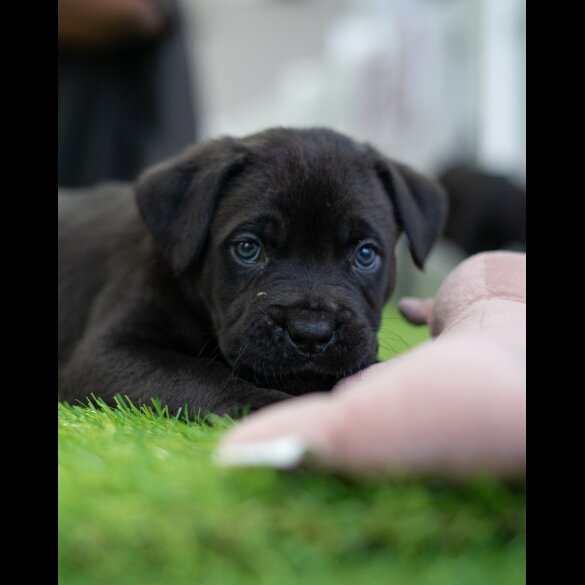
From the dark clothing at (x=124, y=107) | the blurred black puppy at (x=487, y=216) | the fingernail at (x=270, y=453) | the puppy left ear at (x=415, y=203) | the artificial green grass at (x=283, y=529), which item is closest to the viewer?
the artificial green grass at (x=283, y=529)

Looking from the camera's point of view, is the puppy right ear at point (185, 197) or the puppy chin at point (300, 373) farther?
the puppy right ear at point (185, 197)

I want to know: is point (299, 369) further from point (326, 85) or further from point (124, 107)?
point (326, 85)

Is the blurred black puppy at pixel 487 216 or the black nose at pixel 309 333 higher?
the black nose at pixel 309 333

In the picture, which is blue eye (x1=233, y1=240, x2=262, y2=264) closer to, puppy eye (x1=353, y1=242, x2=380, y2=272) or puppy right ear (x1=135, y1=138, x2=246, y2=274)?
puppy right ear (x1=135, y1=138, x2=246, y2=274)

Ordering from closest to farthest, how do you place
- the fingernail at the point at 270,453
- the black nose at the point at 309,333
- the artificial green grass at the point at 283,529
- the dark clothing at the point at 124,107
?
1. the artificial green grass at the point at 283,529
2. the fingernail at the point at 270,453
3. the black nose at the point at 309,333
4. the dark clothing at the point at 124,107

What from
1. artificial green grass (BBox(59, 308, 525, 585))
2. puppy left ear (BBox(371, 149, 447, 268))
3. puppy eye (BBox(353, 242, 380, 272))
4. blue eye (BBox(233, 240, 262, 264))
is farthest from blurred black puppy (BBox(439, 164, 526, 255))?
artificial green grass (BBox(59, 308, 525, 585))

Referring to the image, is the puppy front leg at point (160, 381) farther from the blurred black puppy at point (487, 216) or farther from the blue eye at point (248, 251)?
the blurred black puppy at point (487, 216)

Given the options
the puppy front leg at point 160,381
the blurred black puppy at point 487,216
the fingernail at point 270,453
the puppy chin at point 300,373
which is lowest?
the blurred black puppy at point 487,216

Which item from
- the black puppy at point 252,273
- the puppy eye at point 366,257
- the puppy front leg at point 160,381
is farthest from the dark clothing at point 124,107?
the puppy eye at point 366,257
